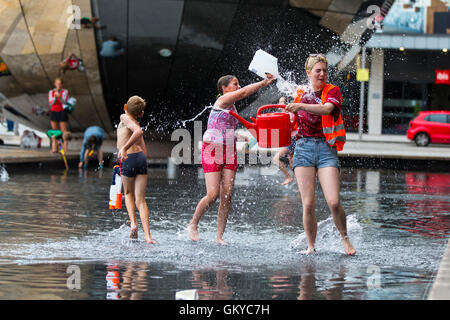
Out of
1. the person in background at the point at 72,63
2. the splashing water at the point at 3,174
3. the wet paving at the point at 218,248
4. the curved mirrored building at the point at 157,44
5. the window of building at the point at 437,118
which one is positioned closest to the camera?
the wet paving at the point at 218,248

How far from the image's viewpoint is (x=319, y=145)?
24.6 ft

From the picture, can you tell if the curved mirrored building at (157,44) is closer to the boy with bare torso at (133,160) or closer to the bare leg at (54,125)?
the bare leg at (54,125)

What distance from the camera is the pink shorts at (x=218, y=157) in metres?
8.22

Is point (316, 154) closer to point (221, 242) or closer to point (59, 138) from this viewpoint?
point (221, 242)

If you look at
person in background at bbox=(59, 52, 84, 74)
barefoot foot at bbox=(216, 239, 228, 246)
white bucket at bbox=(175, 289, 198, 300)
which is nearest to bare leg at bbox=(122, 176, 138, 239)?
barefoot foot at bbox=(216, 239, 228, 246)

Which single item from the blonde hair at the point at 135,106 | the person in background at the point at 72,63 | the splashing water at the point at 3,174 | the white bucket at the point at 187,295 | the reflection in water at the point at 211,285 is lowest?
the reflection in water at the point at 211,285

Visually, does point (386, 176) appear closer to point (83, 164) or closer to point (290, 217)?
point (83, 164)

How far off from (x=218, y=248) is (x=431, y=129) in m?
27.8

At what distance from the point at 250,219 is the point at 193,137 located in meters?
12.9

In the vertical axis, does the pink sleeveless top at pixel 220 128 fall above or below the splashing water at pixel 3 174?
above

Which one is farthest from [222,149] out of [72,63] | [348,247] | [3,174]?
[72,63]

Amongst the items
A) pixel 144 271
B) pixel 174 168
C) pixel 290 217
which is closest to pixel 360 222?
pixel 290 217

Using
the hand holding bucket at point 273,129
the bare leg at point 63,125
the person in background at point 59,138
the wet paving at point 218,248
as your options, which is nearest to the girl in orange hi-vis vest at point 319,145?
the hand holding bucket at point 273,129

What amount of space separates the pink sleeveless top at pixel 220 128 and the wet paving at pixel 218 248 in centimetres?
99
